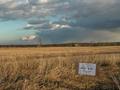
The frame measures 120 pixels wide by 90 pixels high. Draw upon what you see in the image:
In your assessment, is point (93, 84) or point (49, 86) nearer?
point (49, 86)

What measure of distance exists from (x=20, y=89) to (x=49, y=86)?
40.5 inches

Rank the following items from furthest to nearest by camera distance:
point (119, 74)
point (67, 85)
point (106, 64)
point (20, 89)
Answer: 1. point (106, 64)
2. point (119, 74)
3. point (67, 85)
4. point (20, 89)

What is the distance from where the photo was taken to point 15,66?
15.6 meters

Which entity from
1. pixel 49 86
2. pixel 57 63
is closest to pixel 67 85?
pixel 49 86

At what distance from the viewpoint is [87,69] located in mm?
13312

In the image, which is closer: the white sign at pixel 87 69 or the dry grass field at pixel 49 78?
the white sign at pixel 87 69

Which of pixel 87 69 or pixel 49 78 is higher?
pixel 87 69

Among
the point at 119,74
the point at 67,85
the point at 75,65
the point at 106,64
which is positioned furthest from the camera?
the point at 106,64

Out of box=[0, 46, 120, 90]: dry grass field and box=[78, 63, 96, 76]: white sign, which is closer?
box=[78, 63, 96, 76]: white sign

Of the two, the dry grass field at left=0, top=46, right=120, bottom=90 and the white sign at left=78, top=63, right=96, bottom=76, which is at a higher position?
the white sign at left=78, top=63, right=96, bottom=76

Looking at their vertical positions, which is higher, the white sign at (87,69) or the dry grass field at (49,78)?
the white sign at (87,69)

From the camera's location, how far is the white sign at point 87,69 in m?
13.2

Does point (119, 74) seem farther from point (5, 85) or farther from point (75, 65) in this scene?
point (5, 85)

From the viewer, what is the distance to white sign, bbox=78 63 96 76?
13.2 meters
